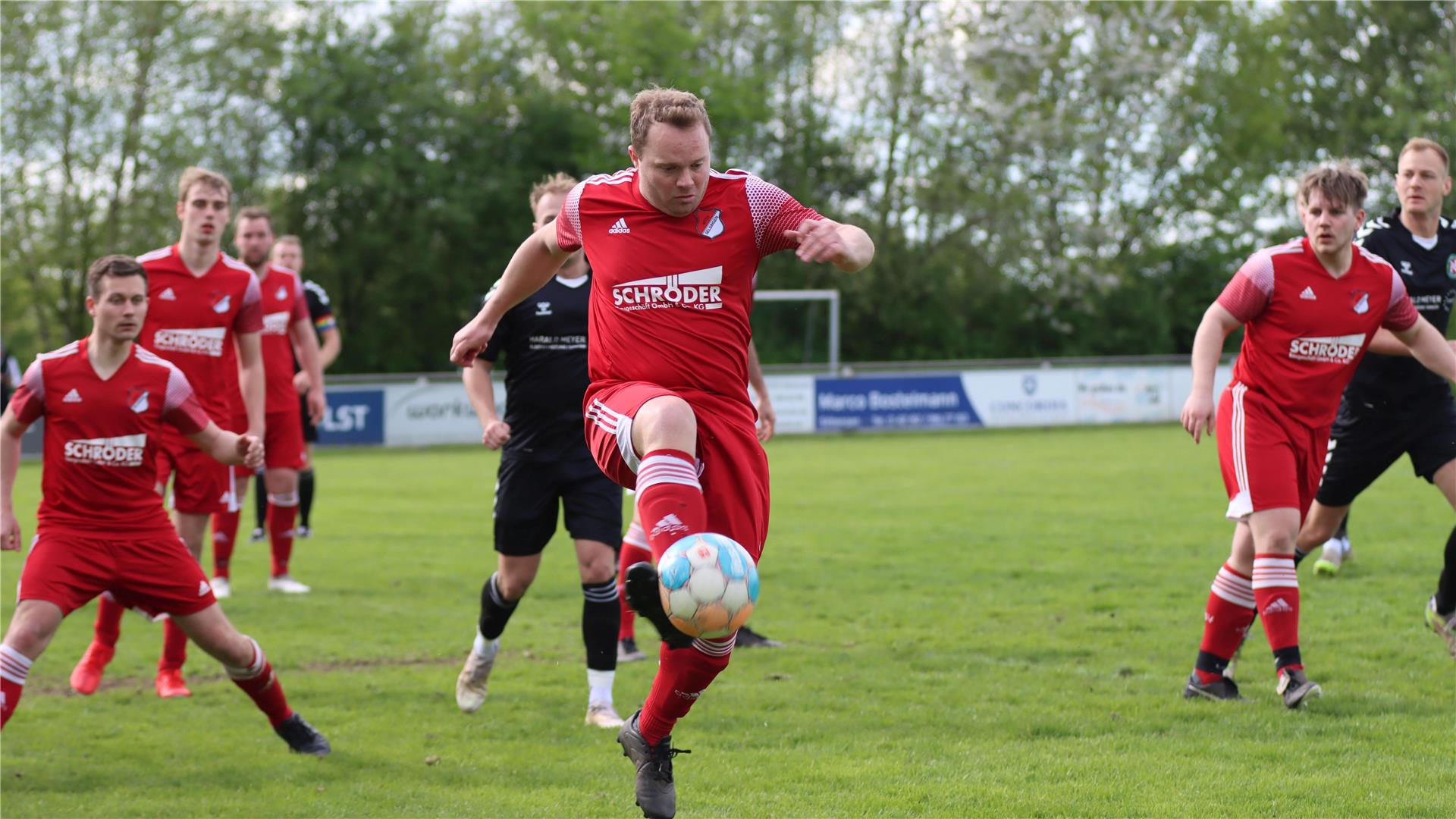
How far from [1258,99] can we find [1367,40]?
4.14 m

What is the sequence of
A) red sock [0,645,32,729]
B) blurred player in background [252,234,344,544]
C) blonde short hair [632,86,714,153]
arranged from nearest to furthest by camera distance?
blonde short hair [632,86,714,153] < red sock [0,645,32,729] < blurred player in background [252,234,344,544]

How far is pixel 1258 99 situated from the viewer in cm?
4453

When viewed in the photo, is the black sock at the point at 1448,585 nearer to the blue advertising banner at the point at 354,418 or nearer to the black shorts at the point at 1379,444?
the black shorts at the point at 1379,444

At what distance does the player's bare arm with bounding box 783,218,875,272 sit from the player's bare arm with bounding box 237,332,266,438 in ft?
13.5

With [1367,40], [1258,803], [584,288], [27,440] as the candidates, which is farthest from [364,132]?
[1258,803]

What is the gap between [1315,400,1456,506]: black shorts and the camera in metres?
7.46

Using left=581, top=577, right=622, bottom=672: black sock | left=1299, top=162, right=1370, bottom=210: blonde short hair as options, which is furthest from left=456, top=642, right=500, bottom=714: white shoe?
left=1299, top=162, right=1370, bottom=210: blonde short hair

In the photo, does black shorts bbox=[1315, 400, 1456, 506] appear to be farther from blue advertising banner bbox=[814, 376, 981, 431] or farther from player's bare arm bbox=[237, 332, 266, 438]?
blue advertising banner bbox=[814, 376, 981, 431]

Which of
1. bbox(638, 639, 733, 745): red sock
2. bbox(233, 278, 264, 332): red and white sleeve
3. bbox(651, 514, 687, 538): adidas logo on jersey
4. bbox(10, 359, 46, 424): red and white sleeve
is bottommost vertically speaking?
bbox(638, 639, 733, 745): red sock

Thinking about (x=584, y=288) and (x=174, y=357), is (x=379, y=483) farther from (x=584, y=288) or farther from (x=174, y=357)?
(x=584, y=288)

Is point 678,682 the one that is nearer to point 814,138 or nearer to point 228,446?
point 228,446

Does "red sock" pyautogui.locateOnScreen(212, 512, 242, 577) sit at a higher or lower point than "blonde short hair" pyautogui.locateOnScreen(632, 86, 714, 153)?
lower

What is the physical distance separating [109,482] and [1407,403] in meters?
6.41

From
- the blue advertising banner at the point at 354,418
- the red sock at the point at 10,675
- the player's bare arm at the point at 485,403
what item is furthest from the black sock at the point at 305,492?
the blue advertising banner at the point at 354,418
